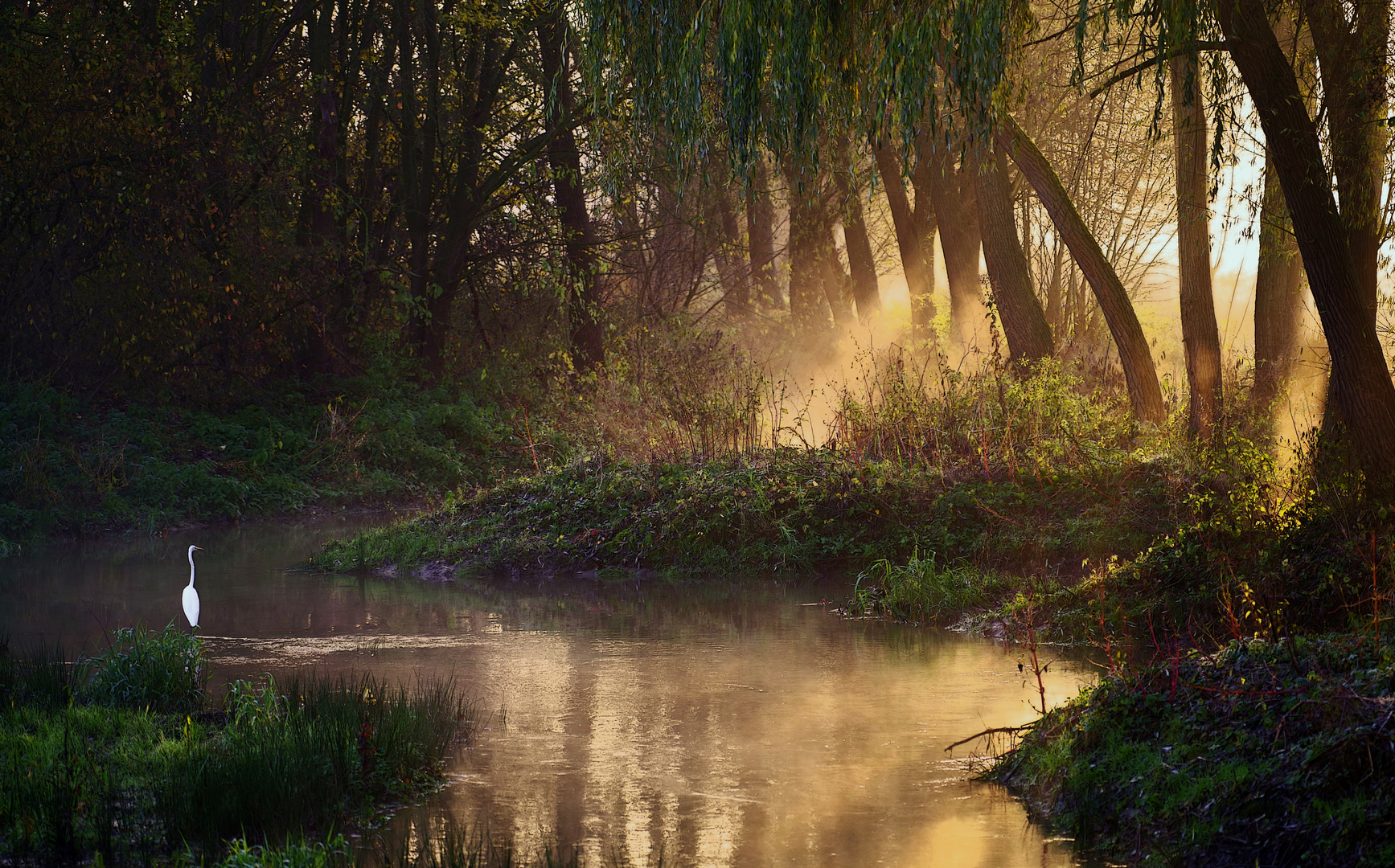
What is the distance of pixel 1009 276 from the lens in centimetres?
1575

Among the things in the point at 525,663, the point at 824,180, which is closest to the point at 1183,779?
the point at 525,663

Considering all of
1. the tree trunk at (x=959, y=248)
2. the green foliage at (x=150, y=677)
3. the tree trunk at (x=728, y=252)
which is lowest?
→ the green foliage at (x=150, y=677)

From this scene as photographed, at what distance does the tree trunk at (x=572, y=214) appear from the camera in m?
22.4

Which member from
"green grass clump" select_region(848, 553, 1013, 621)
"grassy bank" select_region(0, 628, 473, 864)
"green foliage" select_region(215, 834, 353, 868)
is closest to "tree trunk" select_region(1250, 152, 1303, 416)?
"green grass clump" select_region(848, 553, 1013, 621)

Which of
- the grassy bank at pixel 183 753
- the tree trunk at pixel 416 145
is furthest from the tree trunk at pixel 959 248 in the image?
the grassy bank at pixel 183 753

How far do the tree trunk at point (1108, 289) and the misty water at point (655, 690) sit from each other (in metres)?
4.43

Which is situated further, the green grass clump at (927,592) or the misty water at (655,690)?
the green grass clump at (927,592)

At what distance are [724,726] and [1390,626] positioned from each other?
11.1 ft

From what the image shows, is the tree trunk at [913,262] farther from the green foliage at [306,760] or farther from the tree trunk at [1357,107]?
the green foliage at [306,760]

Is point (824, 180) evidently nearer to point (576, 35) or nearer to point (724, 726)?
point (576, 35)

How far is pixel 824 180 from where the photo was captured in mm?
23625

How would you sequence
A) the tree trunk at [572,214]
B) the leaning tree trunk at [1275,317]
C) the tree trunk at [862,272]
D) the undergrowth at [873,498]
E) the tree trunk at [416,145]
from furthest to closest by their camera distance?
the tree trunk at [862,272] < the tree trunk at [572,214] < the tree trunk at [416,145] < the leaning tree trunk at [1275,317] < the undergrowth at [873,498]

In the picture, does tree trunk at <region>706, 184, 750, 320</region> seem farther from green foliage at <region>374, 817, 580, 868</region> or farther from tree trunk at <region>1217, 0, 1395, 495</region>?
green foliage at <region>374, 817, 580, 868</region>

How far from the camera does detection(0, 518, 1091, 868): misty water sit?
5.53 metres
